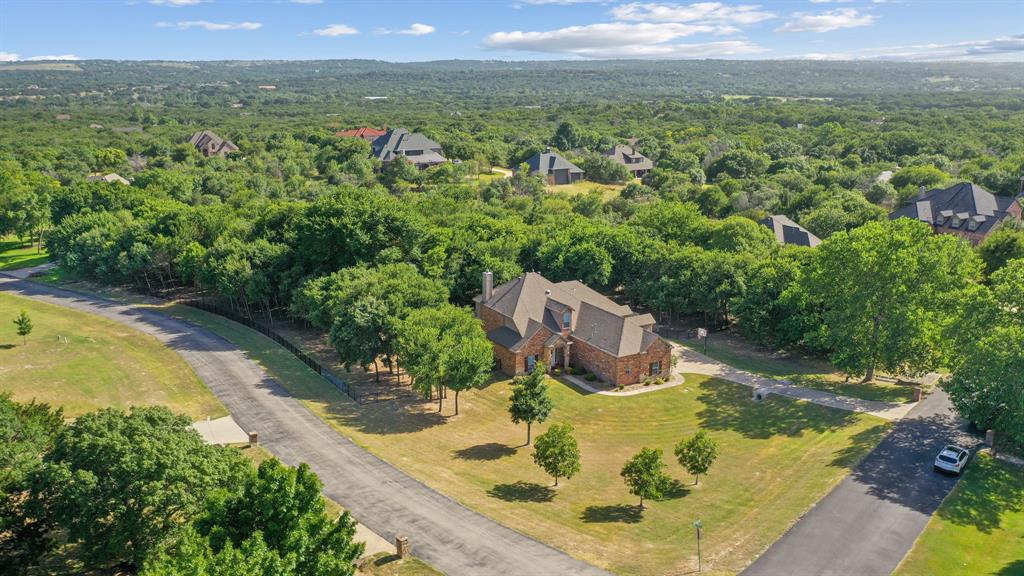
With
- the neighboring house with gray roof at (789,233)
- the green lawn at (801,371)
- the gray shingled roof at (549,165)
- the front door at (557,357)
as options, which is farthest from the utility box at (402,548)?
the gray shingled roof at (549,165)

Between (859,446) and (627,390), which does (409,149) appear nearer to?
(627,390)

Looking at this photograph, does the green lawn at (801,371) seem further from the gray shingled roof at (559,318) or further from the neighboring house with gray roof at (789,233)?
Answer: the neighboring house with gray roof at (789,233)

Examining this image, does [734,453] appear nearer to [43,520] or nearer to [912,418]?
[912,418]

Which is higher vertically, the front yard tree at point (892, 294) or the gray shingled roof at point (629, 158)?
the gray shingled roof at point (629, 158)

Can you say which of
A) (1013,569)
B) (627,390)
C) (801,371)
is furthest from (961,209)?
(1013,569)

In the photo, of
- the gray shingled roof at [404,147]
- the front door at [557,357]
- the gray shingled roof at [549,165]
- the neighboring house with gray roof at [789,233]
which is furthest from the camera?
the gray shingled roof at [404,147]
